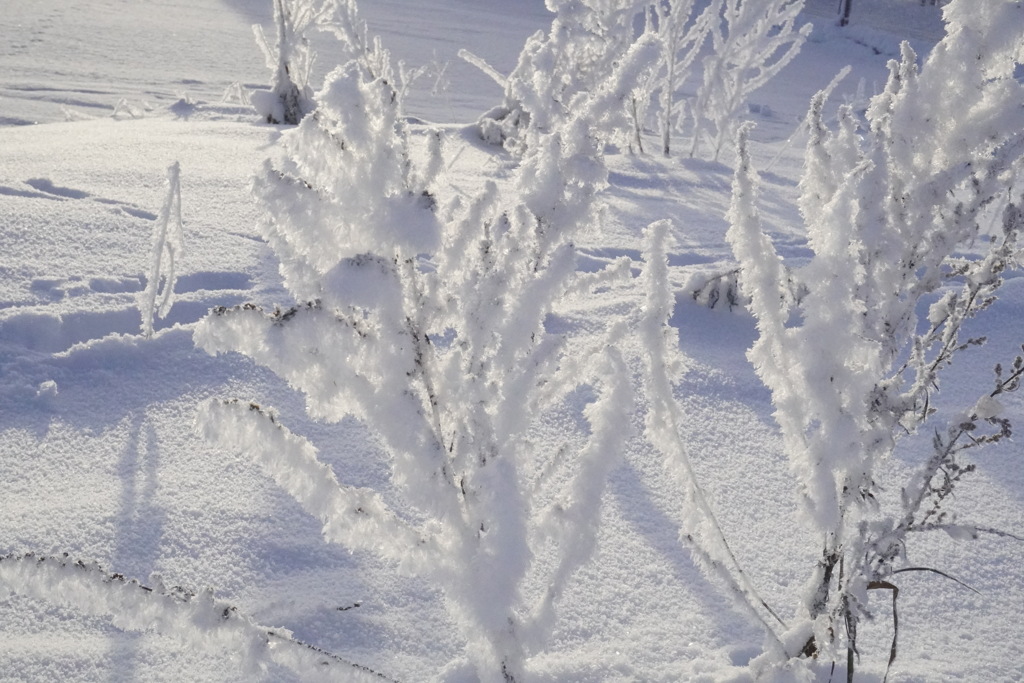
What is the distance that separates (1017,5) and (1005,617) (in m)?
1.15

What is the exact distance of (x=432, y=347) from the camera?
1127mm

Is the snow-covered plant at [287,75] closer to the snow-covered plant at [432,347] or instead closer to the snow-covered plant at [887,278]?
the snow-covered plant at [432,347]

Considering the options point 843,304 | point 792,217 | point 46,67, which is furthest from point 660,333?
point 46,67

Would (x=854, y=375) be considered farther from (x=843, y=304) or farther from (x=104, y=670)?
(x=104, y=670)

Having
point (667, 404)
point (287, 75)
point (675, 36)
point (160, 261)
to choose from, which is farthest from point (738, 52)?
point (667, 404)

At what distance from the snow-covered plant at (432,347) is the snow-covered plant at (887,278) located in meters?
0.31

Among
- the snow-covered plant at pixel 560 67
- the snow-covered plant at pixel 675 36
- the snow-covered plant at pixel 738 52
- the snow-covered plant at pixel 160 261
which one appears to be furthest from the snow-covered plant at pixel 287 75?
the snow-covered plant at pixel 160 261

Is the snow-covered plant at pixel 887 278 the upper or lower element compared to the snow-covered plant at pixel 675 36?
lower

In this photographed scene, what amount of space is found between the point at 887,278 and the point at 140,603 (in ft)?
3.95

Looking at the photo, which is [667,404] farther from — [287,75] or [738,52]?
[287,75]

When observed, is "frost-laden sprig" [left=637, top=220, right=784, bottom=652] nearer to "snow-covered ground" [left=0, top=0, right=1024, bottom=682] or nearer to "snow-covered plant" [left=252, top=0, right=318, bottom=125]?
"snow-covered ground" [left=0, top=0, right=1024, bottom=682]

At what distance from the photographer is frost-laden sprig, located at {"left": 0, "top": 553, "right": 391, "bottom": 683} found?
1.03 meters

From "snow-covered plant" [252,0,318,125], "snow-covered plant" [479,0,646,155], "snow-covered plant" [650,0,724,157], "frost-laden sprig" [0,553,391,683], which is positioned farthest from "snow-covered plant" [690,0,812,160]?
"frost-laden sprig" [0,553,391,683]

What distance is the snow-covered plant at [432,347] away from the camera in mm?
1028
